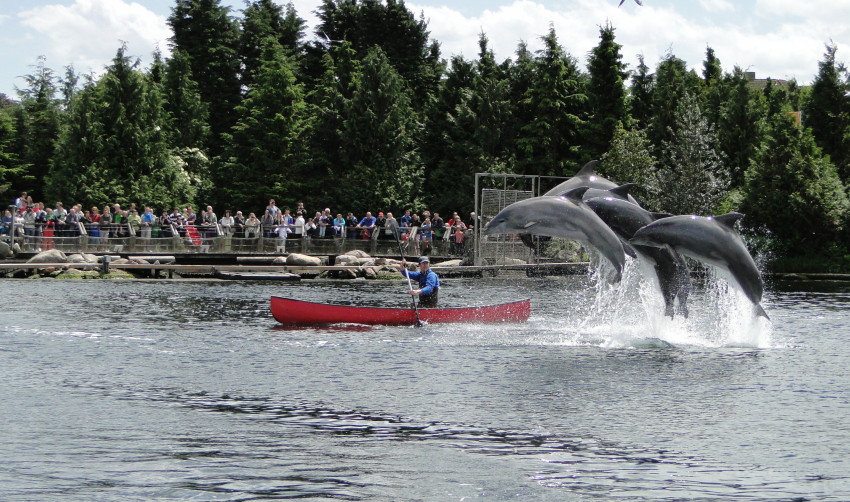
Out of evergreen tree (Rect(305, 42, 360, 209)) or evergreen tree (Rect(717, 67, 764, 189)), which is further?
evergreen tree (Rect(717, 67, 764, 189))

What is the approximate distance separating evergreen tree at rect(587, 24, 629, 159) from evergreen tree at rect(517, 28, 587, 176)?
2.62 feet

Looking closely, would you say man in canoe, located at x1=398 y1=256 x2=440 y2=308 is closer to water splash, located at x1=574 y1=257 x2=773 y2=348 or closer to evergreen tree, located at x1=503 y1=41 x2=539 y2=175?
water splash, located at x1=574 y1=257 x2=773 y2=348

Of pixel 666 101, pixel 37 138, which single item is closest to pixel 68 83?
pixel 37 138

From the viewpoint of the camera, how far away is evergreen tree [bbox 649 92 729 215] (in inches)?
2221

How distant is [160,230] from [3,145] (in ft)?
114

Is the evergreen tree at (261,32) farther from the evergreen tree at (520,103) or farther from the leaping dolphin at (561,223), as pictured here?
the leaping dolphin at (561,223)

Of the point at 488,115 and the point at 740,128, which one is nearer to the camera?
the point at 488,115

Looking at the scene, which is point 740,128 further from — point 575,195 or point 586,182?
point 575,195

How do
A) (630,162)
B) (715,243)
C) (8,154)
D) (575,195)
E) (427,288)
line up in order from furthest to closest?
(8,154) → (630,162) → (427,288) → (575,195) → (715,243)

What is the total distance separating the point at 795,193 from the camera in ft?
182

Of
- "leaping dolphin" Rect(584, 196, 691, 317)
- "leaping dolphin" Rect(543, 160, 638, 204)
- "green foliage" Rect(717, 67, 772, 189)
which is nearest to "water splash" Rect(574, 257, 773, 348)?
"leaping dolphin" Rect(584, 196, 691, 317)

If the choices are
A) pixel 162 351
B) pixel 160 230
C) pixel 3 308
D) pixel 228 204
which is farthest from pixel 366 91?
pixel 162 351

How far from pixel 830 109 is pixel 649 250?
4263 cm

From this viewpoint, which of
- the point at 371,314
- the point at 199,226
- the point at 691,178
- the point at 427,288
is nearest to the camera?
the point at 371,314
